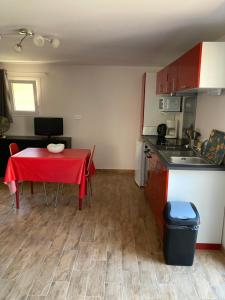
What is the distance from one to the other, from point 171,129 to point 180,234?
2.42 metres

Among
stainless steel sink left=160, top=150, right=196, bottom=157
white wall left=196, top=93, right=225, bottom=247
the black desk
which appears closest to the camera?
white wall left=196, top=93, right=225, bottom=247

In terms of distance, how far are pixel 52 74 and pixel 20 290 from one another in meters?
4.32

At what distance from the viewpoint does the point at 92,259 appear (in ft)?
8.18

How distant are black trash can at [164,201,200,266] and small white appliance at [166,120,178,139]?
7.04 feet

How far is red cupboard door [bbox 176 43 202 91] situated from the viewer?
2.38 metres

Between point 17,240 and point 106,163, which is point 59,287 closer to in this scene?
point 17,240

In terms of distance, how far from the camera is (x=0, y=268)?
233 centimetres

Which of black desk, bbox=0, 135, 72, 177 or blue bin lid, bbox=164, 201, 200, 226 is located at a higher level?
black desk, bbox=0, 135, 72, 177

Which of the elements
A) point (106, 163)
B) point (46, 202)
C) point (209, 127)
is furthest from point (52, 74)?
point (209, 127)

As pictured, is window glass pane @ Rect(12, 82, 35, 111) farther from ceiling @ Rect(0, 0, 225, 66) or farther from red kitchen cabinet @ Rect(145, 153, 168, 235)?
red kitchen cabinet @ Rect(145, 153, 168, 235)

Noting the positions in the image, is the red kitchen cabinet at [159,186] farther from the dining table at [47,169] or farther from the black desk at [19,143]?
the black desk at [19,143]

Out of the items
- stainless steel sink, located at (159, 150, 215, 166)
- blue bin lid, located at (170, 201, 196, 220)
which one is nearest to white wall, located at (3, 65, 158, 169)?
stainless steel sink, located at (159, 150, 215, 166)

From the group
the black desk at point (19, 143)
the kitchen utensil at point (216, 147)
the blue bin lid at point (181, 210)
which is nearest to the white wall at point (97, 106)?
the black desk at point (19, 143)

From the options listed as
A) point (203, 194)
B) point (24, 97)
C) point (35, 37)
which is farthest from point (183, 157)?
point (24, 97)
